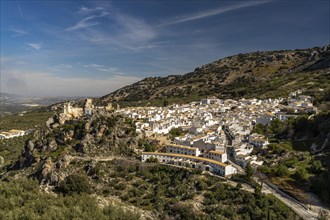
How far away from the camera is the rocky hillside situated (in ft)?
307

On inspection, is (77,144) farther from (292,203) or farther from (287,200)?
(292,203)

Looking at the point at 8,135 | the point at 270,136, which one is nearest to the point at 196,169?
the point at 270,136

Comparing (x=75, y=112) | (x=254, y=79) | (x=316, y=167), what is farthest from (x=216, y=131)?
(x=254, y=79)

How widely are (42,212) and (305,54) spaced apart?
5457 inches

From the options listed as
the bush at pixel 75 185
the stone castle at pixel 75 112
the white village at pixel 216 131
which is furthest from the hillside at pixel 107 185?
the white village at pixel 216 131

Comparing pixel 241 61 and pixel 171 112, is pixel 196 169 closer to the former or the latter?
pixel 171 112

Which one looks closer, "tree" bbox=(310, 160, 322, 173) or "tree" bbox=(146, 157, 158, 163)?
"tree" bbox=(310, 160, 322, 173)

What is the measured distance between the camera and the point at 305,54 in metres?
134

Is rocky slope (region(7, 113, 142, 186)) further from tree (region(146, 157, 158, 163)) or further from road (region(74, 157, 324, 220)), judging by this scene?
road (region(74, 157, 324, 220))

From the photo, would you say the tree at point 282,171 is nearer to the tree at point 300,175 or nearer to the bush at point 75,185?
the tree at point 300,175

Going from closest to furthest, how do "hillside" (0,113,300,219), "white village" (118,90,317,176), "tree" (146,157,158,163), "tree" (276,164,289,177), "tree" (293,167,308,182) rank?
"hillside" (0,113,300,219) → "tree" (293,167,308,182) → "tree" (276,164,289,177) → "white village" (118,90,317,176) → "tree" (146,157,158,163)

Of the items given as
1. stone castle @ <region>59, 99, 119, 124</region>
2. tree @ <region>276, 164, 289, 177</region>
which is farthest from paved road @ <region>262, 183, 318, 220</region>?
stone castle @ <region>59, 99, 119, 124</region>

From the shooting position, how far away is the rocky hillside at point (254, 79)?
3681 inches

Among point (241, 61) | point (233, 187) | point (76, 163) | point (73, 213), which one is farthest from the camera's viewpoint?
point (241, 61)
